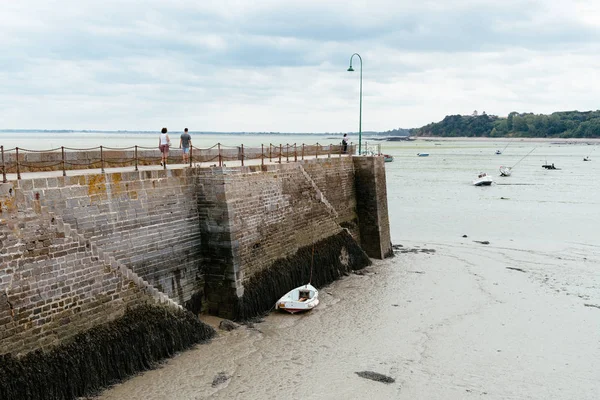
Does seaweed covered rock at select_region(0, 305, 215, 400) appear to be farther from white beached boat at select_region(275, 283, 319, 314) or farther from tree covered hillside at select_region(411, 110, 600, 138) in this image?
tree covered hillside at select_region(411, 110, 600, 138)

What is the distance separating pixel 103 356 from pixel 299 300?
6.96m

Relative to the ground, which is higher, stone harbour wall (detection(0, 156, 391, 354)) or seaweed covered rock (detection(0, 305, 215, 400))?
stone harbour wall (detection(0, 156, 391, 354))

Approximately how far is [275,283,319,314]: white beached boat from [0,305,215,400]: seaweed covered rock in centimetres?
294

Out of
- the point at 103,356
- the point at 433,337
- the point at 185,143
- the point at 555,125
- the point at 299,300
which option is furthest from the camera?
the point at 555,125

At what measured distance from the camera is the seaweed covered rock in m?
10.4

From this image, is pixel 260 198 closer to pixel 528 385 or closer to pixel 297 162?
pixel 297 162

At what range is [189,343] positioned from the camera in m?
14.2

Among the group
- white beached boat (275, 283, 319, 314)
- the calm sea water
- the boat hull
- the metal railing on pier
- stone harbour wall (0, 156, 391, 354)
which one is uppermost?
the metal railing on pier

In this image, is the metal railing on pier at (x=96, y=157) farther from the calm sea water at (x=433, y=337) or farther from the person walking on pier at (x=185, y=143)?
the calm sea water at (x=433, y=337)

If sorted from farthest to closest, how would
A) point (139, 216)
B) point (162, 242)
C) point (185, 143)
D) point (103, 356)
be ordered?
point (185, 143) → point (162, 242) → point (139, 216) → point (103, 356)

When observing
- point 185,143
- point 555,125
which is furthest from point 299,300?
point 555,125

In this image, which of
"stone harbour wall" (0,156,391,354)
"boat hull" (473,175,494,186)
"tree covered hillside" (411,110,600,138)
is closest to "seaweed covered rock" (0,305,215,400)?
"stone harbour wall" (0,156,391,354)

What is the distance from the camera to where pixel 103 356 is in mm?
11977

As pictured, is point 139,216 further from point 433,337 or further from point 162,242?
point 433,337
